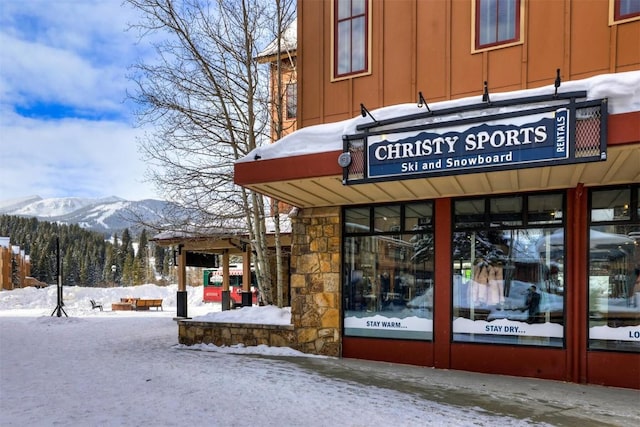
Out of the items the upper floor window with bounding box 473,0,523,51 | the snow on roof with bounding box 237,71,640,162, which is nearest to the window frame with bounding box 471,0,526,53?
the upper floor window with bounding box 473,0,523,51

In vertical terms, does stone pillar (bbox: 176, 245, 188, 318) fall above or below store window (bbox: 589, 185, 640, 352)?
below

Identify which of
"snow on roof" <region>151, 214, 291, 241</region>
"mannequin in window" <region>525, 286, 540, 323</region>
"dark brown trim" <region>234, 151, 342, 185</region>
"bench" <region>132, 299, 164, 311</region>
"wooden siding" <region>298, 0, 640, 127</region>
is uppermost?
"wooden siding" <region>298, 0, 640, 127</region>

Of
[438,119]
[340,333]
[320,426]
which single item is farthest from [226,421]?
[438,119]

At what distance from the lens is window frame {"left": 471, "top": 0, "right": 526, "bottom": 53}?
21.1ft

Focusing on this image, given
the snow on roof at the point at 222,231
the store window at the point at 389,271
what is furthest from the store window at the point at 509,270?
the snow on roof at the point at 222,231

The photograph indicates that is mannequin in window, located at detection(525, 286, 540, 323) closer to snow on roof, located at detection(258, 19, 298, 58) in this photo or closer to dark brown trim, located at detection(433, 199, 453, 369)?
dark brown trim, located at detection(433, 199, 453, 369)

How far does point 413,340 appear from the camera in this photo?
286 inches

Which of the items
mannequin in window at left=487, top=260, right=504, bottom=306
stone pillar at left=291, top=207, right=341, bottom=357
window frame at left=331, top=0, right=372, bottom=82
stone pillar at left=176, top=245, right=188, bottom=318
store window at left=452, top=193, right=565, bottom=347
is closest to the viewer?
store window at left=452, top=193, right=565, bottom=347

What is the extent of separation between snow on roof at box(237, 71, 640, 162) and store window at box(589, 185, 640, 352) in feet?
5.77

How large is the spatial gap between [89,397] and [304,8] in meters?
6.71

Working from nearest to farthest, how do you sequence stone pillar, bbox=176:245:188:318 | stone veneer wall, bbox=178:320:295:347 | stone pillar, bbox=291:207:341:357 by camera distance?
stone pillar, bbox=291:207:341:357 → stone veneer wall, bbox=178:320:295:347 → stone pillar, bbox=176:245:188:318

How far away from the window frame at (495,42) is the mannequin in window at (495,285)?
10.2 ft

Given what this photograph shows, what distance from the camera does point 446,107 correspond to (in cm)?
619

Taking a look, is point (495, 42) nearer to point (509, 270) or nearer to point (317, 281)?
point (509, 270)
